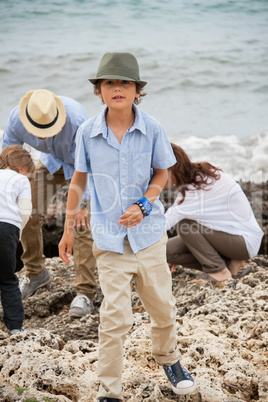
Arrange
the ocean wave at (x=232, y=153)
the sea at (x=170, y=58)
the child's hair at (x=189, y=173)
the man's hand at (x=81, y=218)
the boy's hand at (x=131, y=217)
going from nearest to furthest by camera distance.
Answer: the boy's hand at (x=131, y=217)
the man's hand at (x=81, y=218)
the child's hair at (x=189, y=173)
the ocean wave at (x=232, y=153)
the sea at (x=170, y=58)

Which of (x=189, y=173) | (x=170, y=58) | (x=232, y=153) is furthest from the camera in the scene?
(x=170, y=58)

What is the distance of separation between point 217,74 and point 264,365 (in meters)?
16.7

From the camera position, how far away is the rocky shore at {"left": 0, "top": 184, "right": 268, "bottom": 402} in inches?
101

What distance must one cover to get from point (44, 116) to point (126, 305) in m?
2.16

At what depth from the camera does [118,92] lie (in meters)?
2.43

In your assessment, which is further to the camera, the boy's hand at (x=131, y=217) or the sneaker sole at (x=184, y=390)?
the sneaker sole at (x=184, y=390)

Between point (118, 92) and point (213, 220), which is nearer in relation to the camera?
point (118, 92)

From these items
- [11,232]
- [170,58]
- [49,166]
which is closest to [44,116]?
[49,166]

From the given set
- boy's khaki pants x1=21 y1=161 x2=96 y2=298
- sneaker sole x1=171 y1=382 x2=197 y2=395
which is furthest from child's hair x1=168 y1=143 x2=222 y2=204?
sneaker sole x1=171 y1=382 x2=197 y2=395

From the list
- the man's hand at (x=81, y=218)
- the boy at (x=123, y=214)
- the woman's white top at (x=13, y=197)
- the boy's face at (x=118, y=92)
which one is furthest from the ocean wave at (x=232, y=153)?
the boy's face at (x=118, y=92)

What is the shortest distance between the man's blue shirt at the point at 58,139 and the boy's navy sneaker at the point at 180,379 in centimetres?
229

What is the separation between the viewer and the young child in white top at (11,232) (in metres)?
3.54

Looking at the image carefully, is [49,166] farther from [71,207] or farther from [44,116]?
[71,207]

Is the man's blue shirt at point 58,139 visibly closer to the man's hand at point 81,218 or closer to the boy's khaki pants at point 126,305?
the man's hand at point 81,218
